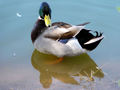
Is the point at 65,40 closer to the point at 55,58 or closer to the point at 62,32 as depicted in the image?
the point at 62,32

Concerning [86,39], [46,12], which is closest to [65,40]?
[86,39]

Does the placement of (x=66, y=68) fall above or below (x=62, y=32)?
below

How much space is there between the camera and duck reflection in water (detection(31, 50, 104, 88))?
4377 millimetres

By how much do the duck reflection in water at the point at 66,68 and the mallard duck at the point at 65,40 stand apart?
0.16 m

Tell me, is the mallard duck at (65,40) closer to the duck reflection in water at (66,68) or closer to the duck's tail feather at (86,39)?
the duck's tail feather at (86,39)

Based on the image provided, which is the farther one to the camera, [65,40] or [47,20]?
[47,20]

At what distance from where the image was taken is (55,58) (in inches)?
193

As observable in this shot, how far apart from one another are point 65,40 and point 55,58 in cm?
41

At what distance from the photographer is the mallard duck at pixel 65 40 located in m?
4.66

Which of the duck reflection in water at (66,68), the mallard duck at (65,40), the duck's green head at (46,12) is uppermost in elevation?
the duck's green head at (46,12)

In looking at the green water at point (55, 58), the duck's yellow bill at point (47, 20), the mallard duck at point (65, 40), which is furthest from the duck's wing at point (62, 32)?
the green water at point (55, 58)

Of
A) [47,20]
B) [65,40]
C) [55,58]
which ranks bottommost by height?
[55,58]

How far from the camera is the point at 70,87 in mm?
4137

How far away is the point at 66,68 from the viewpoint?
184 inches
